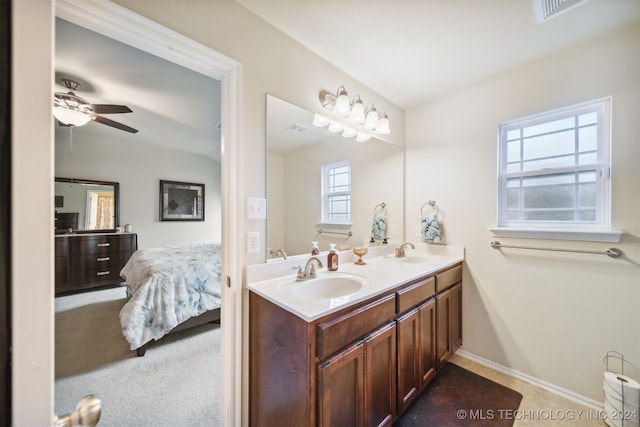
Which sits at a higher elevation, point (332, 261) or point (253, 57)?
point (253, 57)

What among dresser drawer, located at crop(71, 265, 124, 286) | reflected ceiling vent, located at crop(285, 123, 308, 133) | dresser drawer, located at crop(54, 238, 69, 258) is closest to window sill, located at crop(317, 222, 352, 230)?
reflected ceiling vent, located at crop(285, 123, 308, 133)

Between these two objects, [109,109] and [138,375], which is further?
[109,109]

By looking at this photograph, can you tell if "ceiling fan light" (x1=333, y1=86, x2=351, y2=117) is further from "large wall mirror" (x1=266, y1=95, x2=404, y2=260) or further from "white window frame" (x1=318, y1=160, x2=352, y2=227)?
"white window frame" (x1=318, y1=160, x2=352, y2=227)

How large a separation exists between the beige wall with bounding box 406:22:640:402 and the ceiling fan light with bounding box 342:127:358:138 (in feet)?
2.66

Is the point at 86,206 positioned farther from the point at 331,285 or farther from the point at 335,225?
the point at 331,285

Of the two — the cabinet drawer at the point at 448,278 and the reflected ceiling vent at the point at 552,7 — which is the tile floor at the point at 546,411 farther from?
the reflected ceiling vent at the point at 552,7

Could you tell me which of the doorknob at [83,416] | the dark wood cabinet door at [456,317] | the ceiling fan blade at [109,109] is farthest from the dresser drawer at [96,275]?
the dark wood cabinet door at [456,317]

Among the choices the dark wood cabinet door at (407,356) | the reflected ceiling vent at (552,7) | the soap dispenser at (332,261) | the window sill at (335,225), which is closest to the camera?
the reflected ceiling vent at (552,7)

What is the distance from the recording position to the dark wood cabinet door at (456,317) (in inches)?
77.9

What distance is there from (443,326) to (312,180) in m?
1.53

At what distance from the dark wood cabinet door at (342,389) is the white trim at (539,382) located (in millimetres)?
1472

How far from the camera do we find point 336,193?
2.03 meters

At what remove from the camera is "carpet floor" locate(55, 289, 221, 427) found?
1.51 metres

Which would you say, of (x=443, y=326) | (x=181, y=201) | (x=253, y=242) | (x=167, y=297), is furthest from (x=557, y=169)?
(x=181, y=201)
